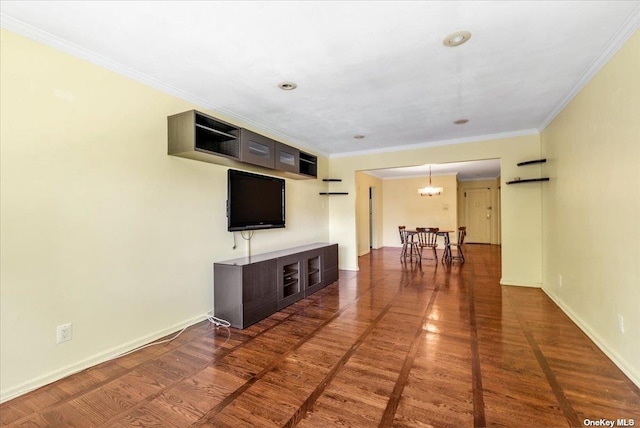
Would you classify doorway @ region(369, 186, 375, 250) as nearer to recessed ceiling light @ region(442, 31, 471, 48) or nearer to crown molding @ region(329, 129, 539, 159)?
crown molding @ region(329, 129, 539, 159)

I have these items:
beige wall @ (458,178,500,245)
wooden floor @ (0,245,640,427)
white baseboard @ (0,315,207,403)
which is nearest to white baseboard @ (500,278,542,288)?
wooden floor @ (0,245,640,427)

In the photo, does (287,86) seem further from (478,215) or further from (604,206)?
(478,215)

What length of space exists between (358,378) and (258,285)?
1.53m

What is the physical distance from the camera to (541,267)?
4.23m

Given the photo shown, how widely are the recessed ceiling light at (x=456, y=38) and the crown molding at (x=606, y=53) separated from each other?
0.95 m

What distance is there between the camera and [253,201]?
145 inches

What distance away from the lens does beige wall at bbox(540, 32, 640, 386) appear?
6.46ft

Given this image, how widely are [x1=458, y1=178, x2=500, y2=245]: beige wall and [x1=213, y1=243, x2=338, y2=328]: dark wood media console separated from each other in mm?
7764

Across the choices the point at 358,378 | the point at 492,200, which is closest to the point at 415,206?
the point at 492,200

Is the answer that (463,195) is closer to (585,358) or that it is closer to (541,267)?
(541,267)

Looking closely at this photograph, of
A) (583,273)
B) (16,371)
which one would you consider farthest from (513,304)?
(16,371)

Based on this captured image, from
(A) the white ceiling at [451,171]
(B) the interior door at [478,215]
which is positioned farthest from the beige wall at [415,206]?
(B) the interior door at [478,215]

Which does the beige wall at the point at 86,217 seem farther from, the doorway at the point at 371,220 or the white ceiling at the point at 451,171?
the doorway at the point at 371,220

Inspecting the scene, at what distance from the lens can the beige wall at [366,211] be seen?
7745 millimetres
